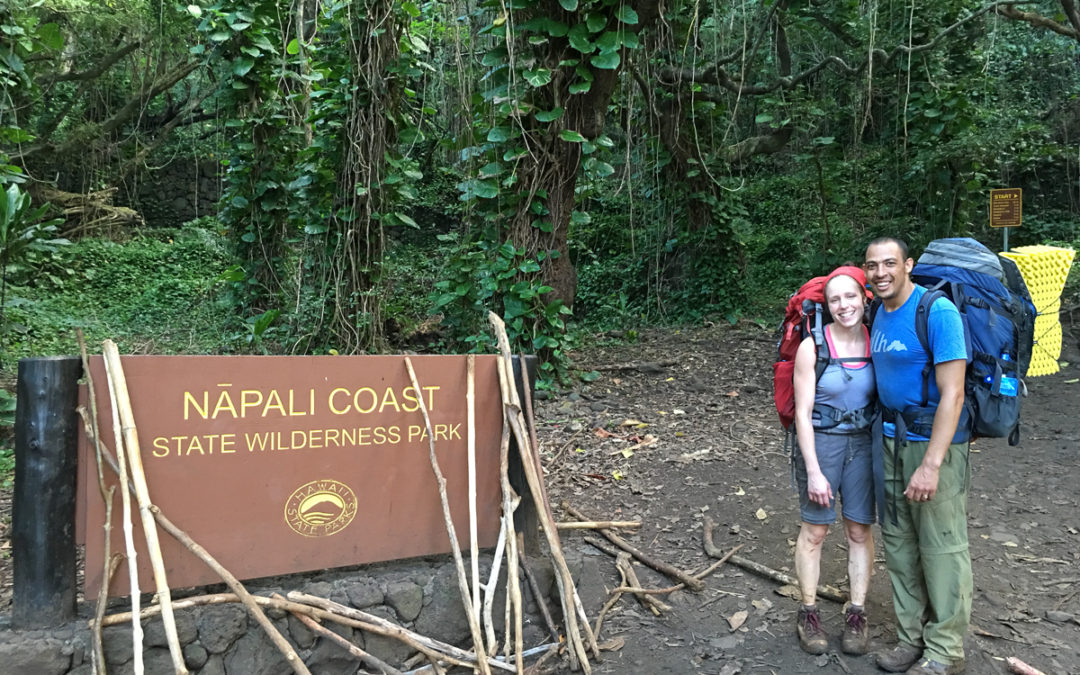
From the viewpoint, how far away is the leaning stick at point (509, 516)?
2.79 m

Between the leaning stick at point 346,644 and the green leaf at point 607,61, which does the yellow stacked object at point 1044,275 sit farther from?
the leaning stick at point 346,644

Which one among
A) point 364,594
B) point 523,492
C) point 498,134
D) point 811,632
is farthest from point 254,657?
point 498,134

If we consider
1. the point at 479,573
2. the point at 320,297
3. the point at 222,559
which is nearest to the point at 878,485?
the point at 479,573

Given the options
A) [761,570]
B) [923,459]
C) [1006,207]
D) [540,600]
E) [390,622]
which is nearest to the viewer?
[923,459]

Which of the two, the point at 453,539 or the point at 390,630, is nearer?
the point at 390,630

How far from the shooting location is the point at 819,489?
2738 mm

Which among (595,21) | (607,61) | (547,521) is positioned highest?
(595,21)

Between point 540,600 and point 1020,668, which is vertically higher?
point 540,600

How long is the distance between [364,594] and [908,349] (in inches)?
94.1

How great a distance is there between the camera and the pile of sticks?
2393mm

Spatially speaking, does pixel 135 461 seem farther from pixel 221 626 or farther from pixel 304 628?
pixel 304 628

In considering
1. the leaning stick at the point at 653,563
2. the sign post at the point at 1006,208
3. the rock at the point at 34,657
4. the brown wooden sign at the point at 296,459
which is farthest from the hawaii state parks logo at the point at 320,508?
the sign post at the point at 1006,208

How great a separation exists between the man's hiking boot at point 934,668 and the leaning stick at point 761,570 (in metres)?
0.59

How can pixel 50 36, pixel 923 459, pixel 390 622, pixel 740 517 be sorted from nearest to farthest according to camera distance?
1. pixel 923 459
2. pixel 390 622
3. pixel 740 517
4. pixel 50 36
